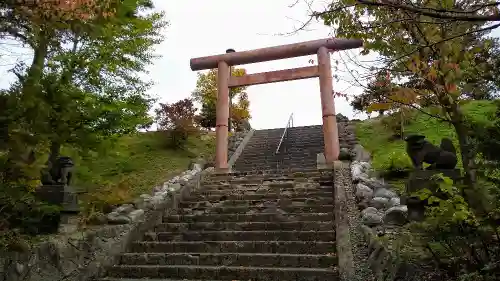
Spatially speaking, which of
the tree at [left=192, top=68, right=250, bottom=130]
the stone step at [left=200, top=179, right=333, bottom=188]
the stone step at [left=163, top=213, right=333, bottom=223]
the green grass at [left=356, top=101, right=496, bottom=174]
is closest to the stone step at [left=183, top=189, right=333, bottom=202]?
the stone step at [left=200, top=179, right=333, bottom=188]

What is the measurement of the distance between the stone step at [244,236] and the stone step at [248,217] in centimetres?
57

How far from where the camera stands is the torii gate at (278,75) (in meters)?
10.8

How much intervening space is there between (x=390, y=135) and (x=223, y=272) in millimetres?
9610

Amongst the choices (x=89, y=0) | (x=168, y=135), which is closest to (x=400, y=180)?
(x=89, y=0)

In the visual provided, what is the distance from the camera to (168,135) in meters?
13.8

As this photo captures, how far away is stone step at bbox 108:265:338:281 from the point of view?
15.1 feet

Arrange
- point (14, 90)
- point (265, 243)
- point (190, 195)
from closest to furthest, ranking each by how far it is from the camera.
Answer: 1. point (14, 90)
2. point (265, 243)
3. point (190, 195)

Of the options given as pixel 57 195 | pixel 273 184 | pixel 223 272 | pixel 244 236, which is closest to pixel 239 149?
pixel 273 184

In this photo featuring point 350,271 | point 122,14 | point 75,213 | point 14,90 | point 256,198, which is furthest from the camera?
point 256,198

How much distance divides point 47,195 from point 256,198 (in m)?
3.80

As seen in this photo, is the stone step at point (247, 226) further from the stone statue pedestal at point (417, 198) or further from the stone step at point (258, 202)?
the stone statue pedestal at point (417, 198)

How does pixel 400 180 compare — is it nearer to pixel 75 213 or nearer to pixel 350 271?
pixel 350 271

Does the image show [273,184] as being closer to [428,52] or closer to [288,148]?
[288,148]

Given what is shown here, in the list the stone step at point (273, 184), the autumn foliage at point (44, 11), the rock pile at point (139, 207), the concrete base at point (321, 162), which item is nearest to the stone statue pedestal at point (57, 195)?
the rock pile at point (139, 207)
